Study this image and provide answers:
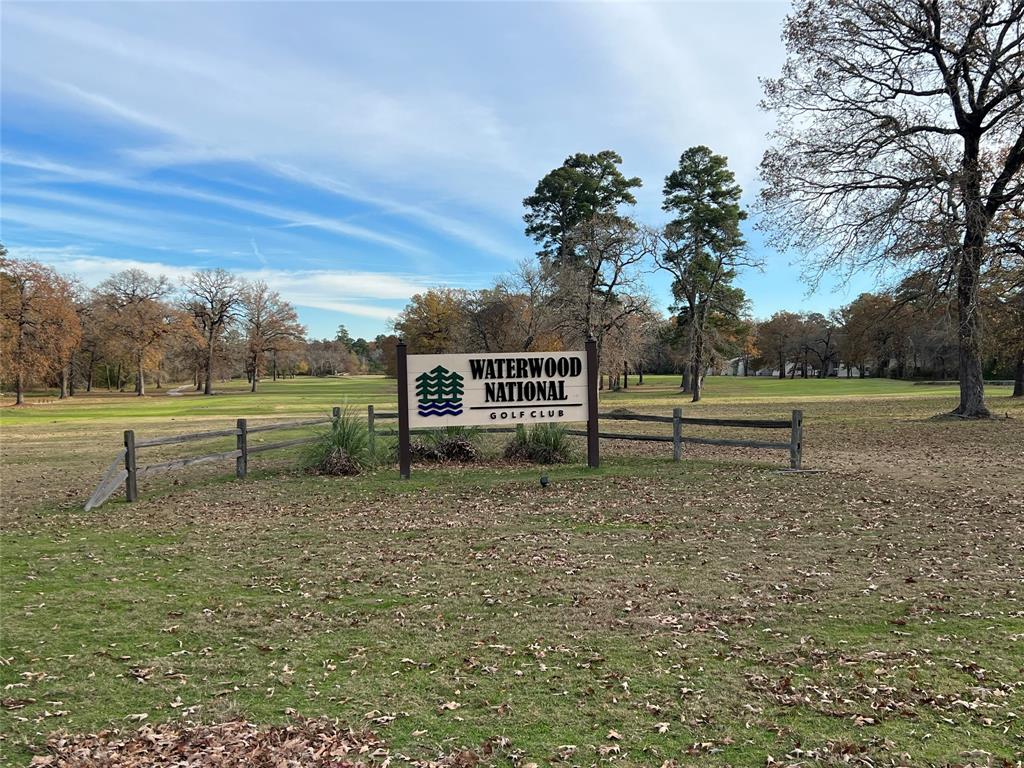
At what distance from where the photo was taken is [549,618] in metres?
5.50

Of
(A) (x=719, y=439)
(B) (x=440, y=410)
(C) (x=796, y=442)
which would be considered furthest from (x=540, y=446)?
(C) (x=796, y=442)

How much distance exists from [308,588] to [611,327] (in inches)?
1416

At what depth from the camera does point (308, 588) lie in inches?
252

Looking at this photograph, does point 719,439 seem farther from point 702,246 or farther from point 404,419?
point 702,246

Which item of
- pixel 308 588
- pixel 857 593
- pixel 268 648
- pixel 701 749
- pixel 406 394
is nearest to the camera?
pixel 701 749

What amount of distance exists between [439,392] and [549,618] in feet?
25.2

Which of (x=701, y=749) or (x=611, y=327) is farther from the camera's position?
(x=611, y=327)

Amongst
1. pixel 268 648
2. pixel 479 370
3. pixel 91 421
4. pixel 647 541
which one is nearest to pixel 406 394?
pixel 479 370

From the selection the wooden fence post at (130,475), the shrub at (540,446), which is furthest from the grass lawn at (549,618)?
the shrub at (540,446)

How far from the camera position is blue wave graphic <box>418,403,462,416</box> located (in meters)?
12.7

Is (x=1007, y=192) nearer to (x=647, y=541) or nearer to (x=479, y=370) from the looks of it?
(x=479, y=370)

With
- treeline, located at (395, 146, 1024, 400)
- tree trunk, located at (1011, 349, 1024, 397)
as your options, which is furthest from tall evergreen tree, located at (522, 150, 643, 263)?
tree trunk, located at (1011, 349, 1024, 397)

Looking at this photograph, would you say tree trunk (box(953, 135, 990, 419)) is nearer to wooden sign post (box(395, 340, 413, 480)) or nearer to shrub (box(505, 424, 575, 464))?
shrub (box(505, 424, 575, 464))

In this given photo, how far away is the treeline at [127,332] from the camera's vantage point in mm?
39688
